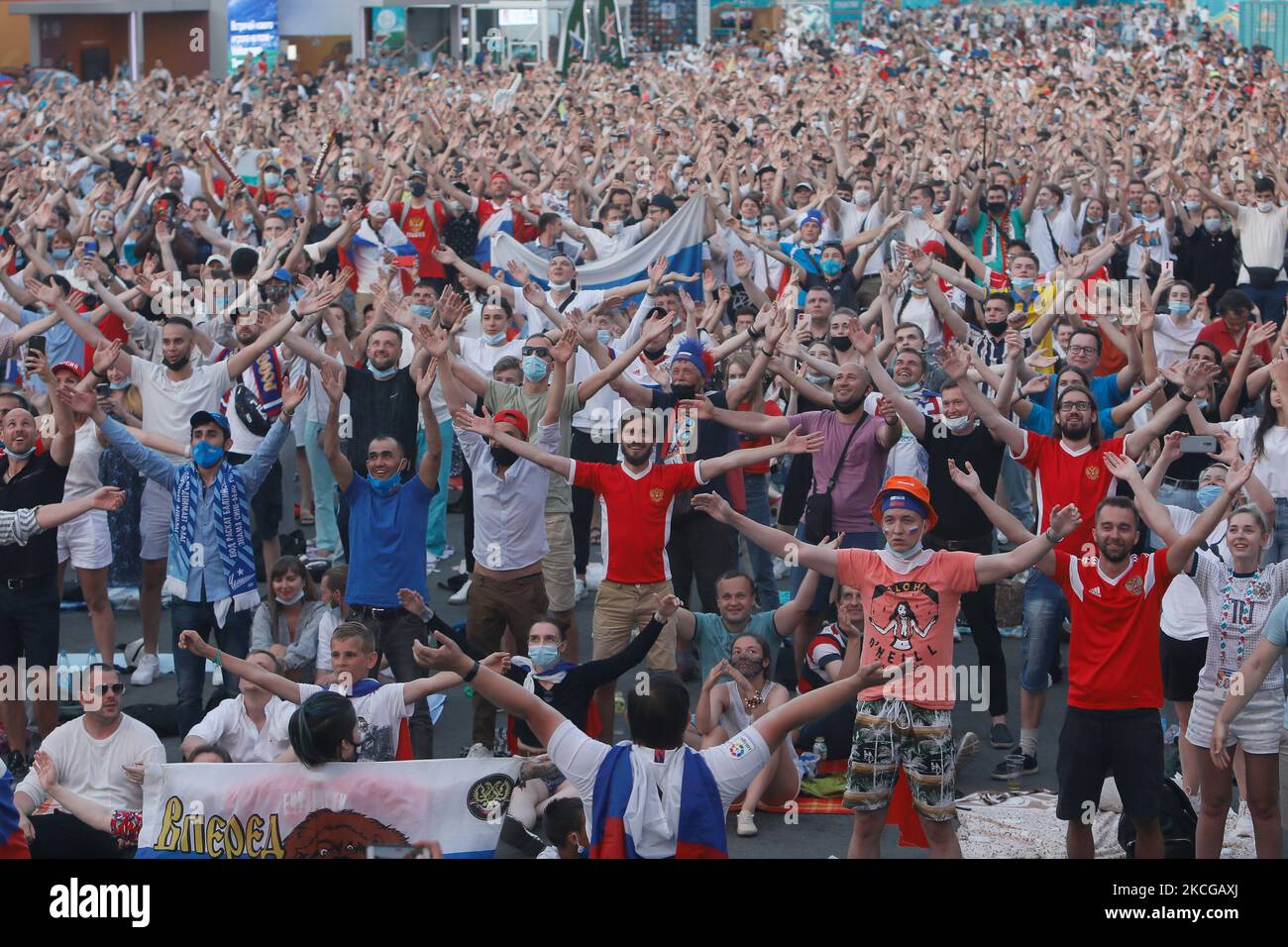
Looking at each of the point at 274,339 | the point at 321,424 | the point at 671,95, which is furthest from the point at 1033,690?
the point at 671,95

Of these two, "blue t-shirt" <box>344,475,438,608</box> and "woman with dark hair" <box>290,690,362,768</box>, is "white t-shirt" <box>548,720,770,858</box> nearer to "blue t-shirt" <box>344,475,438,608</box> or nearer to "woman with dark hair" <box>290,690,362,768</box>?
"woman with dark hair" <box>290,690,362,768</box>

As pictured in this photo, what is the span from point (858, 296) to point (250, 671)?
7.97 metres

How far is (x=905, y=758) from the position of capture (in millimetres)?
6320

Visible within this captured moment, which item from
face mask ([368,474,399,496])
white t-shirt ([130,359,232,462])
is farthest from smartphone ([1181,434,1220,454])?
white t-shirt ([130,359,232,462])

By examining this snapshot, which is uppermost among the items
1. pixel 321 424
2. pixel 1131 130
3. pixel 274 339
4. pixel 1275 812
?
pixel 1131 130

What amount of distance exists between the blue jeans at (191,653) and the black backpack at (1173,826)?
3.93 metres

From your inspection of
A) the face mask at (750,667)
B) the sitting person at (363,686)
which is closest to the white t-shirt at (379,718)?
the sitting person at (363,686)

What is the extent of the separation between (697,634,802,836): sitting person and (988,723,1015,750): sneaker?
1203 mm

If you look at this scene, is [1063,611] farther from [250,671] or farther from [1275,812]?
[250,671]

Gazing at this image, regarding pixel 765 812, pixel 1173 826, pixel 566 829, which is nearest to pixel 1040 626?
pixel 1173 826

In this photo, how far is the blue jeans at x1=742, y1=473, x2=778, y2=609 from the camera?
986cm

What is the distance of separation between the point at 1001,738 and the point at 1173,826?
4.98 feet
